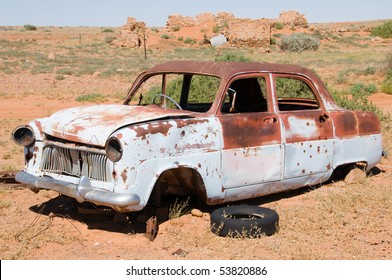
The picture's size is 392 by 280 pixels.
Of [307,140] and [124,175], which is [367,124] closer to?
[307,140]

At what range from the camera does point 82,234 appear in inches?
210

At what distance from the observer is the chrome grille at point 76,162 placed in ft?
16.7

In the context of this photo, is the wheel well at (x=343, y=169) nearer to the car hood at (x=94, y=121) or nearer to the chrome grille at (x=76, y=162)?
the car hood at (x=94, y=121)

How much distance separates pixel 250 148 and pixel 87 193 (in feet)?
5.74

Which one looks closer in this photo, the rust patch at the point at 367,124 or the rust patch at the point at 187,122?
the rust patch at the point at 187,122

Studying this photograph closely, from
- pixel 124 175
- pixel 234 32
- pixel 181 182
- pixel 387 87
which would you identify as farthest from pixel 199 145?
pixel 234 32

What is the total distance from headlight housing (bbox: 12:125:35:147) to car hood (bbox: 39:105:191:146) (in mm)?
136

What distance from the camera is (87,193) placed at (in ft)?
16.2

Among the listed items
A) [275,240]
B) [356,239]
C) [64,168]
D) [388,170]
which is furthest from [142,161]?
[388,170]

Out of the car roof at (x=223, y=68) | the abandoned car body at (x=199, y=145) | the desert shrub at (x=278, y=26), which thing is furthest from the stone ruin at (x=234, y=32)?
the car roof at (x=223, y=68)

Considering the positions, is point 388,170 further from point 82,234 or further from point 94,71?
point 94,71

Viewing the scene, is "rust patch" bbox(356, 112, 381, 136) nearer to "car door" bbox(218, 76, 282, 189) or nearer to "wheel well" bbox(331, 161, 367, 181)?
"wheel well" bbox(331, 161, 367, 181)

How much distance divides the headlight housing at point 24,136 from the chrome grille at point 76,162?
0.20 metres

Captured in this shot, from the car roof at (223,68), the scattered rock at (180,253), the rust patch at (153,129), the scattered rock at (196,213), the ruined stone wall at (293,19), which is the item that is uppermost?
the ruined stone wall at (293,19)
